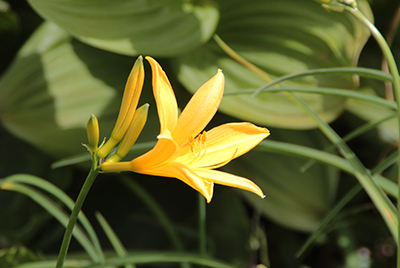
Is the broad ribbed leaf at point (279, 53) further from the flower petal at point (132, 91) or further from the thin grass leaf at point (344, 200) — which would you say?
the flower petal at point (132, 91)

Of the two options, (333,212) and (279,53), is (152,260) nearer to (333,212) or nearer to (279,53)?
(333,212)

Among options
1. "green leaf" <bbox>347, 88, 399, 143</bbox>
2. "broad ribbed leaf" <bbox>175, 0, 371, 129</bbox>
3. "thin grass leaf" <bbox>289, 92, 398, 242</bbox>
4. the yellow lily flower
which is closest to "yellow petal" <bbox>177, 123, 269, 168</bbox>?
the yellow lily flower

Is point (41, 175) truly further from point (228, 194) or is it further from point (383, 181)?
point (383, 181)

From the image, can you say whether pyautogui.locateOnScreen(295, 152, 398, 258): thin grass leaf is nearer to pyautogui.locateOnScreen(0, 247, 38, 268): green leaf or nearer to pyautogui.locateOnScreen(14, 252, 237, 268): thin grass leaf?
pyautogui.locateOnScreen(14, 252, 237, 268): thin grass leaf

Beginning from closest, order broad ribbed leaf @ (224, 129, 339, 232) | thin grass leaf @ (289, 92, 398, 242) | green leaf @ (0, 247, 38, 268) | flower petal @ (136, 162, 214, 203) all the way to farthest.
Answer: flower petal @ (136, 162, 214, 203)
thin grass leaf @ (289, 92, 398, 242)
green leaf @ (0, 247, 38, 268)
broad ribbed leaf @ (224, 129, 339, 232)

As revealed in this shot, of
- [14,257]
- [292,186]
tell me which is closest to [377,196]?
[292,186]

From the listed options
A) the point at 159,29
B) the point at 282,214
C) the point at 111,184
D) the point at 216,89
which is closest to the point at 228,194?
the point at 282,214
